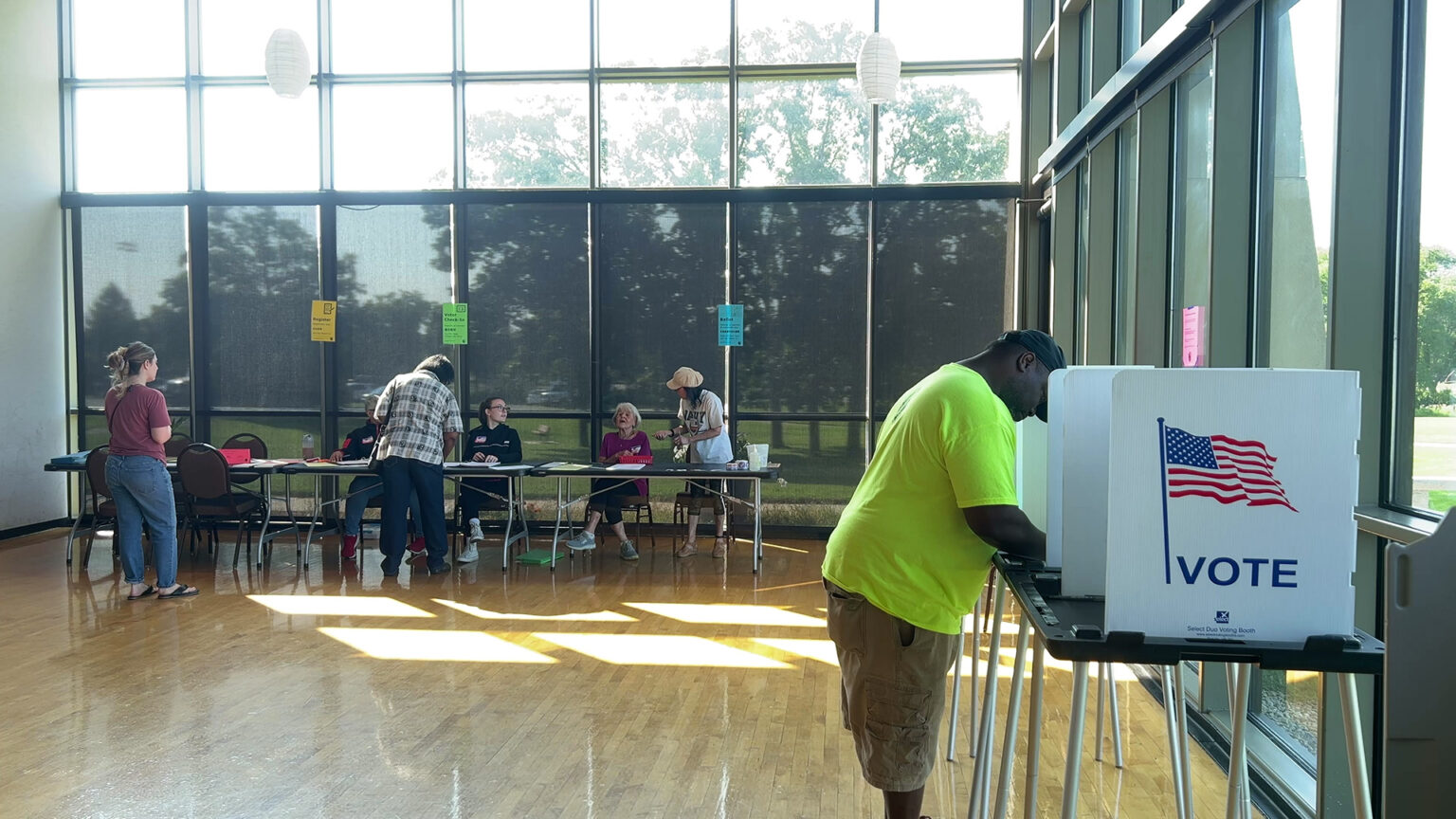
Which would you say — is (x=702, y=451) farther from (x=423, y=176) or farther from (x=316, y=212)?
(x=316, y=212)

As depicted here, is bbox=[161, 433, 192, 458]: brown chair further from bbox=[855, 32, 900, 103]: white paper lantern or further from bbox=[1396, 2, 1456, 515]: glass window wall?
bbox=[1396, 2, 1456, 515]: glass window wall

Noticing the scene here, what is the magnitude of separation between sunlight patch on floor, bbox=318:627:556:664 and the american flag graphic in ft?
12.1

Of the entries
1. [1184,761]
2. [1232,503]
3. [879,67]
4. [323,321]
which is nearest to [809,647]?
[1184,761]

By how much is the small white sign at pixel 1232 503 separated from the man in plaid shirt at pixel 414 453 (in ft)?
19.4

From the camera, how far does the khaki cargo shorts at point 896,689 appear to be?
2.40m

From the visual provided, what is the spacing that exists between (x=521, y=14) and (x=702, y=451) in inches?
163

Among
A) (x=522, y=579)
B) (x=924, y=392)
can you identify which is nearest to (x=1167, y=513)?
(x=924, y=392)

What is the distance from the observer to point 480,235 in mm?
8992

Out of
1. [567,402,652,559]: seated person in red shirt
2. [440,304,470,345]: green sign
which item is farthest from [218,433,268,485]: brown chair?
[567,402,652,559]: seated person in red shirt

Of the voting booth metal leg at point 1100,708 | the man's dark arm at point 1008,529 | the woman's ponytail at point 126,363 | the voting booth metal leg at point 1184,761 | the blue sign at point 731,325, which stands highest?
the blue sign at point 731,325

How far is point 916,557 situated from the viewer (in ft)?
7.81

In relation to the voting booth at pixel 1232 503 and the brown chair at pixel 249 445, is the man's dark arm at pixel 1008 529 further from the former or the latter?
the brown chair at pixel 249 445

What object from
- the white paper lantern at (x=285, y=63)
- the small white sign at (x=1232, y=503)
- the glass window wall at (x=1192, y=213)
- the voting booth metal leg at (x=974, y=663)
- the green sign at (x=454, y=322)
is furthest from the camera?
the green sign at (x=454, y=322)

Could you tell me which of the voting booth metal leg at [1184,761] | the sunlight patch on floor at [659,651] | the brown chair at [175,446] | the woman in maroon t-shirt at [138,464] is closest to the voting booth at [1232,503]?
the voting booth metal leg at [1184,761]
